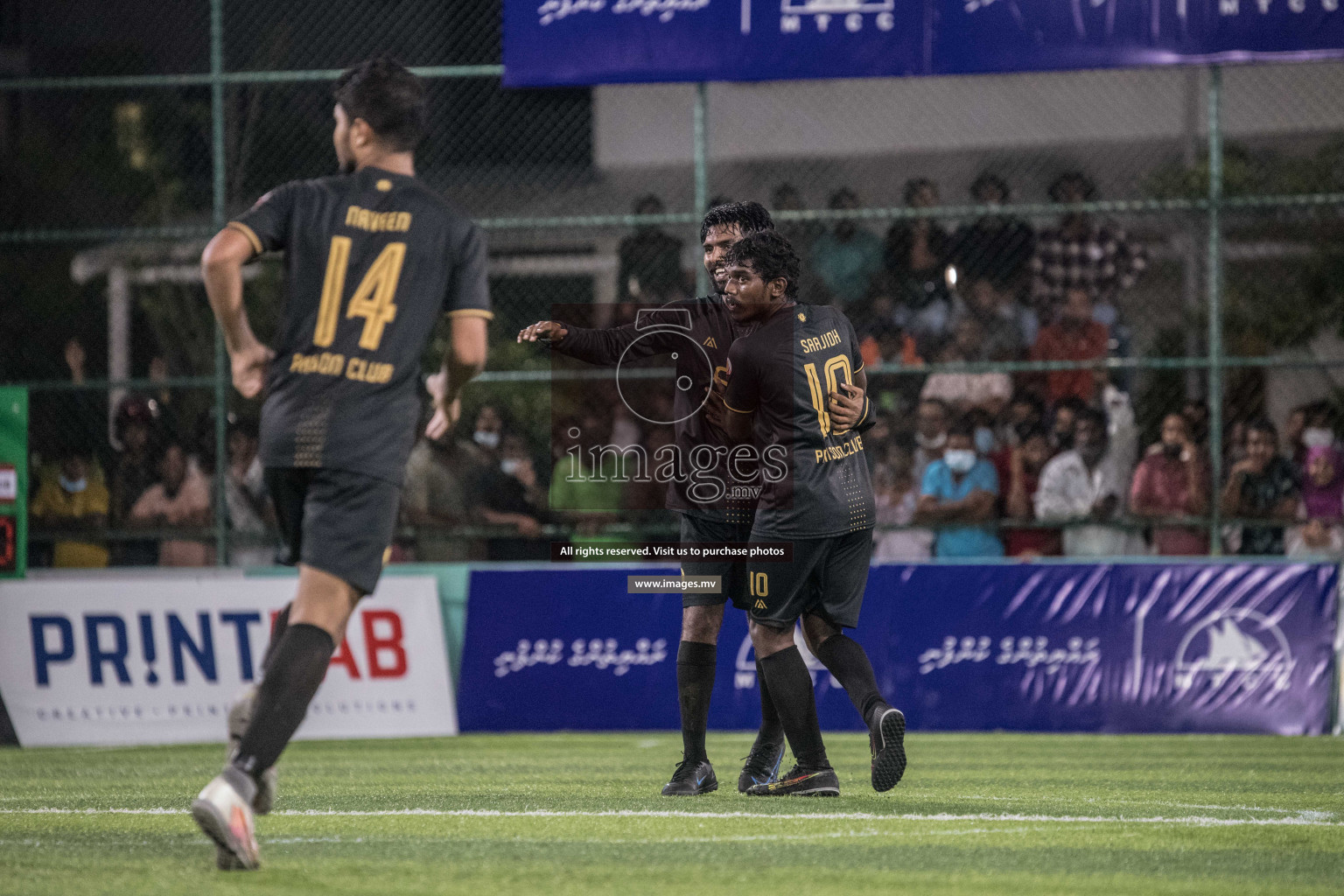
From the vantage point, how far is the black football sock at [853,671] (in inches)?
226

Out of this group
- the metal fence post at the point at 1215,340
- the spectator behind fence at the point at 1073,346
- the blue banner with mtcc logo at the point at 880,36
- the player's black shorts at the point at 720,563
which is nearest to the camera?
the player's black shorts at the point at 720,563

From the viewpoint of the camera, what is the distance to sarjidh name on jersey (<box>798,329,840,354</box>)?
5.90 meters

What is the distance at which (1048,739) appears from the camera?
9.61m

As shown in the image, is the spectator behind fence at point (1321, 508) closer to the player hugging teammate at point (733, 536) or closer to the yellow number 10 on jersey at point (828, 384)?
the player hugging teammate at point (733, 536)

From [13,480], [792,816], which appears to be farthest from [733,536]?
[13,480]

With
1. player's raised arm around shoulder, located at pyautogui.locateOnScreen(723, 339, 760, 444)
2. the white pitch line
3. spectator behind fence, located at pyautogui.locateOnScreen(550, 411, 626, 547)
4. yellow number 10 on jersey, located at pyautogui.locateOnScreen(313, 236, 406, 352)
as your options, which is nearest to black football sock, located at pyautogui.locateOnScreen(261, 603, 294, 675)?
yellow number 10 on jersey, located at pyautogui.locateOnScreen(313, 236, 406, 352)

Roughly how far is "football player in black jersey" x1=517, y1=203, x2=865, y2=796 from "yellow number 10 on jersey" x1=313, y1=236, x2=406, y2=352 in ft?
5.17

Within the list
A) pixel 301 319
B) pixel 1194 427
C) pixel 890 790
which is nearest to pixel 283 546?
pixel 301 319

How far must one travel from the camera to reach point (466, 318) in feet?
14.9

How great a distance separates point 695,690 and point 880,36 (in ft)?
20.5

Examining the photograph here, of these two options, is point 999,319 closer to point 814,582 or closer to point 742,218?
point 742,218

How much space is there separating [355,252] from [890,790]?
3.22 meters

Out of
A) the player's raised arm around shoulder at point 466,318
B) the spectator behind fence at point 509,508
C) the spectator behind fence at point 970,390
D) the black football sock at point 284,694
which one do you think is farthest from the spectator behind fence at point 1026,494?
the black football sock at point 284,694

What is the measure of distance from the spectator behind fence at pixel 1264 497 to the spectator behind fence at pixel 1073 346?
4.00 ft
